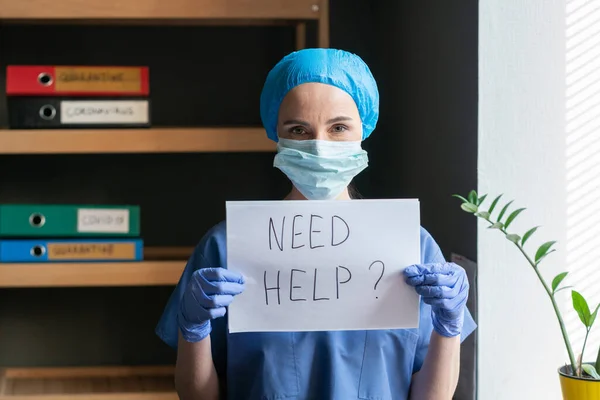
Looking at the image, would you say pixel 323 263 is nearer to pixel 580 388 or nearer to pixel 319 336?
pixel 319 336

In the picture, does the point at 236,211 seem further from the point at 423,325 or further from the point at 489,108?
the point at 489,108

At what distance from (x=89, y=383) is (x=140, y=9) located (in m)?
1.02

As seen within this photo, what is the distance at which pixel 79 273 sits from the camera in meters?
2.02

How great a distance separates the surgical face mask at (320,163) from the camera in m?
1.28

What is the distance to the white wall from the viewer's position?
163 cm

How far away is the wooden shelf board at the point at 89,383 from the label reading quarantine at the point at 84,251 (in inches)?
13.9

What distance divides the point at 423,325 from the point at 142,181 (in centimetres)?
125

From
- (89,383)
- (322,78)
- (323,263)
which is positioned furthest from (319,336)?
(89,383)

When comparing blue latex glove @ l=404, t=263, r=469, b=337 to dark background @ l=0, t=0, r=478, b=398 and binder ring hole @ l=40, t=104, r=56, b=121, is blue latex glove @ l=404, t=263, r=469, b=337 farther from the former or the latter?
binder ring hole @ l=40, t=104, r=56, b=121

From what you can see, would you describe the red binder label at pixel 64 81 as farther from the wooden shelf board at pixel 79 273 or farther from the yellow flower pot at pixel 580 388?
the yellow flower pot at pixel 580 388

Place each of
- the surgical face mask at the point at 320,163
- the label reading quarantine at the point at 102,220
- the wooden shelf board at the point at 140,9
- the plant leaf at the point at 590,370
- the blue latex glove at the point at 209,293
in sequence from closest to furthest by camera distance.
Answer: the blue latex glove at the point at 209,293, the surgical face mask at the point at 320,163, the plant leaf at the point at 590,370, the wooden shelf board at the point at 140,9, the label reading quarantine at the point at 102,220

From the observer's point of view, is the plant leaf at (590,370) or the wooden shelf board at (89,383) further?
the wooden shelf board at (89,383)

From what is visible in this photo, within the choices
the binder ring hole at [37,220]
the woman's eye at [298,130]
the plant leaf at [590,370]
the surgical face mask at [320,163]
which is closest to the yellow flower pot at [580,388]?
the plant leaf at [590,370]

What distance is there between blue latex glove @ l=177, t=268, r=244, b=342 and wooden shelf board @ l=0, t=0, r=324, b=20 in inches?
37.9
